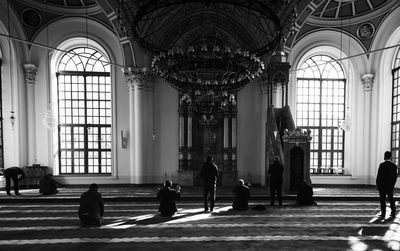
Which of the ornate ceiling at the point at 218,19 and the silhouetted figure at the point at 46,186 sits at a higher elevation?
the ornate ceiling at the point at 218,19

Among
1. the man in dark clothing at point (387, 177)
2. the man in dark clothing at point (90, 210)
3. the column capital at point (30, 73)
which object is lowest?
the man in dark clothing at point (90, 210)

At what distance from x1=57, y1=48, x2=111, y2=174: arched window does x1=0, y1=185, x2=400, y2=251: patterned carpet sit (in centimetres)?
423

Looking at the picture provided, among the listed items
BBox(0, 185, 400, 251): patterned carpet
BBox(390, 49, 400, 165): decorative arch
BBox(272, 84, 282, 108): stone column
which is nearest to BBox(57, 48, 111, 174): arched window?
BBox(0, 185, 400, 251): patterned carpet

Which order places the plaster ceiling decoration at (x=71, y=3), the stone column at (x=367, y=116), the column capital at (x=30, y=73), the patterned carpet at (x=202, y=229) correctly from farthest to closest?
1. the stone column at (x=367, y=116)
2. the plaster ceiling decoration at (x=71, y=3)
3. the column capital at (x=30, y=73)
4. the patterned carpet at (x=202, y=229)

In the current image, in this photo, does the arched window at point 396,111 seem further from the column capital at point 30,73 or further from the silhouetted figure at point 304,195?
the column capital at point 30,73

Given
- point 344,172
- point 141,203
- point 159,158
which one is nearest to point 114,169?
point 159,158

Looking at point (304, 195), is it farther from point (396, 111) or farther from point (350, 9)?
point (350, 9)

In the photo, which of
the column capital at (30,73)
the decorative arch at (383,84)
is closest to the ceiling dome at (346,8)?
the decorative arch at (383,84)

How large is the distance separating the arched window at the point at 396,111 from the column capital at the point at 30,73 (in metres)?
15.7

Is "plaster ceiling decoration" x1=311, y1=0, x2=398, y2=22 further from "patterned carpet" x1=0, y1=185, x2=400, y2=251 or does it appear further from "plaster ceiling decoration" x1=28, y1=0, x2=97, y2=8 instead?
"plaster ceiling decoration" x1=28, y1=0, x2=97, y2=8

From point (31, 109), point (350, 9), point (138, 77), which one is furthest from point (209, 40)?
point (31, 109)

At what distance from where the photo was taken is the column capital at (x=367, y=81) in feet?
37.0

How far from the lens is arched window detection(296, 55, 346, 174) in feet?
40.2

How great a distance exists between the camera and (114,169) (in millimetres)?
11242
